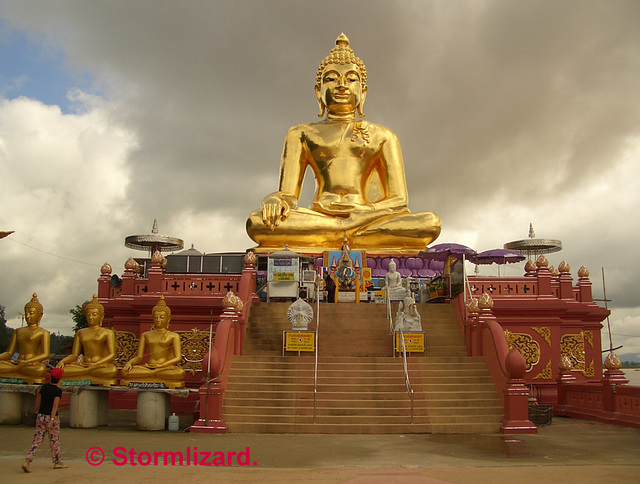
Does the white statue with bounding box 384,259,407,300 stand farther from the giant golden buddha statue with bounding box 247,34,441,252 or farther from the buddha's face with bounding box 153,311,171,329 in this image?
the buddha's face with bounding box 153,311,171,329

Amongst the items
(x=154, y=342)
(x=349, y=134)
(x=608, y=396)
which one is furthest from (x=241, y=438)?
(x=349, y=134)

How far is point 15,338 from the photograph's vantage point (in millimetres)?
12227

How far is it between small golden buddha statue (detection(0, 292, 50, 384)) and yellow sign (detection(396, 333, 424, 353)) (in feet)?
21.3

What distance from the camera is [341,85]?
21156 mm

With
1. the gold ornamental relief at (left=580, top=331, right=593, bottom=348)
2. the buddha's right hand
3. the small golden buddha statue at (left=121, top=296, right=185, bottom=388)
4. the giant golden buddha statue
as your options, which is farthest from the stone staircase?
the giant golden buddha statue

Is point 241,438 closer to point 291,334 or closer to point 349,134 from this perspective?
point 291,334

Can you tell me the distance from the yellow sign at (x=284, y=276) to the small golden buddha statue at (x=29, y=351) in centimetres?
509

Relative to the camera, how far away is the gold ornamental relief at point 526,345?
48.9 ft

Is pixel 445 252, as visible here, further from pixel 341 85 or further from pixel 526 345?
pixel 341 85

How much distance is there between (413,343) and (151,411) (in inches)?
192

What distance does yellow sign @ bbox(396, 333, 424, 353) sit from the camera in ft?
41.4

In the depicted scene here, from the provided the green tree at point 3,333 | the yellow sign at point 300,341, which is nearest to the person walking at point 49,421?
the yellow sign at point 300,341

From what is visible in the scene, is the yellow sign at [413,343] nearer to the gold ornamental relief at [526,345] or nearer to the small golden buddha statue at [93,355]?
the gold ornamental relief at [526,345]

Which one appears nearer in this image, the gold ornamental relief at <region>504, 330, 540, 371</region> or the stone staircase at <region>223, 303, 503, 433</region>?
the stone staircase at <region>223, 303, 503, 433</region>
